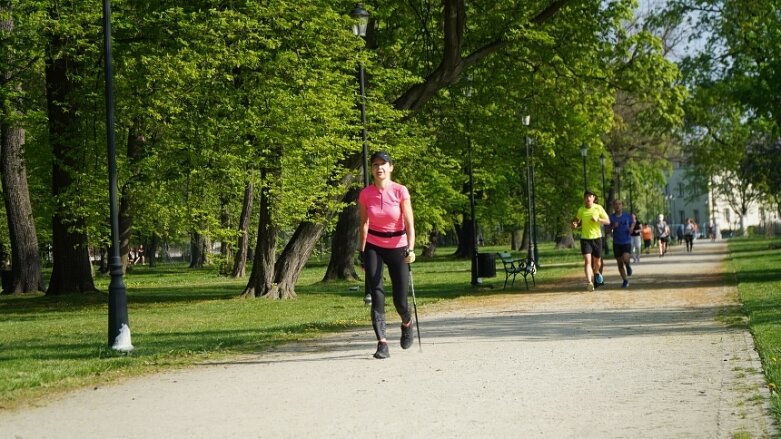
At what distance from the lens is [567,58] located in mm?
29094

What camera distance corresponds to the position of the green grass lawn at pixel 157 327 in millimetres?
11922

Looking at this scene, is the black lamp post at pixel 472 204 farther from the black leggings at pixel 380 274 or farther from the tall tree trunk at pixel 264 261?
the black leggings at pixel 380 274

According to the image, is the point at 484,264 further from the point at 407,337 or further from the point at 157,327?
the point at 407,337

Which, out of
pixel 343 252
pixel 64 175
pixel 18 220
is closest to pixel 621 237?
pixel 343 252

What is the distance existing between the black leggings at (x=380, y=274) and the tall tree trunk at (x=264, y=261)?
46.8 ft

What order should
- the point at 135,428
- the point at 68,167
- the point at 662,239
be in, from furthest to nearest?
the point at 662,239
the point at 68,167
the point at 135,428

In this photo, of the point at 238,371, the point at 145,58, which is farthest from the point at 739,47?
the point at 238,371

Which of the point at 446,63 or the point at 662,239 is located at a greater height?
the point at 446,63

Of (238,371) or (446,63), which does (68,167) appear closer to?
(446,63)

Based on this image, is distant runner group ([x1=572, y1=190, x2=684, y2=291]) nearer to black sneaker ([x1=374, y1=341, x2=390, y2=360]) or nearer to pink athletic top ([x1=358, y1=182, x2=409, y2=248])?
pink athletic top ([x1=358, y1=182, x2=409, y2=248])

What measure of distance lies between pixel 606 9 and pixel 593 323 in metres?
14.2

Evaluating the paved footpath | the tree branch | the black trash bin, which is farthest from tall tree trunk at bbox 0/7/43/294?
the paved footpath

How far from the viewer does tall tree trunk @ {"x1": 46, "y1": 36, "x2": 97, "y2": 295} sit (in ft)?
83.5

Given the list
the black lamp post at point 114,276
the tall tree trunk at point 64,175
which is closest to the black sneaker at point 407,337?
the black lamp post at point 114,276
